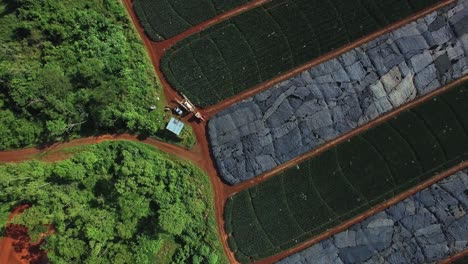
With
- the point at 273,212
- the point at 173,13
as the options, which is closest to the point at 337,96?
the point at 273,212

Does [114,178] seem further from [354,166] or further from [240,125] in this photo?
[354,166]

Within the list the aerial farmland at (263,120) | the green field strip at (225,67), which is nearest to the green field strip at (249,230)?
the aerial farmland at (263,120)

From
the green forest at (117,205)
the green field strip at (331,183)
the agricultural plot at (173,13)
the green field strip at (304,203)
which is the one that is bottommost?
the green forest at (117,205)

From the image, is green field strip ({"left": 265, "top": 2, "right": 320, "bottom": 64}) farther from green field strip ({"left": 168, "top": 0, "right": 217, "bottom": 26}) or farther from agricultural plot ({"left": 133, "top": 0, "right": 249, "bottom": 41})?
green field strip ({"left": 168, "top": 0, "right": 217, "bottom": 26})

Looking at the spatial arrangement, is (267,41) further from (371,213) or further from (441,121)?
(371,213)

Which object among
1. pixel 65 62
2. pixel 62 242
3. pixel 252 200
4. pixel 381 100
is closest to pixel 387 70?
pixel 381 100

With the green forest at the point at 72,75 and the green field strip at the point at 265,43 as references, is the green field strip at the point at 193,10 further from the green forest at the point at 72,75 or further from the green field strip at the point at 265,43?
the green forest at the point at 72,75

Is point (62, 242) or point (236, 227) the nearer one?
point (62, 242)

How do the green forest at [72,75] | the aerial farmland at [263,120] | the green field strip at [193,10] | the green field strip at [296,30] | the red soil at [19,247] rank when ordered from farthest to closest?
the green field strip at [193,10], the green field strip at [296,30], the aerial farmland at [263,120], the red soil at [19,247], the green forest at [72,75]
